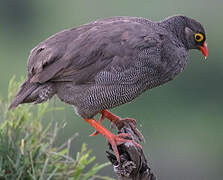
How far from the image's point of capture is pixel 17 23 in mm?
28547

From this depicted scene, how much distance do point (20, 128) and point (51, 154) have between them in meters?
0.52

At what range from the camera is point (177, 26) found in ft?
22.9

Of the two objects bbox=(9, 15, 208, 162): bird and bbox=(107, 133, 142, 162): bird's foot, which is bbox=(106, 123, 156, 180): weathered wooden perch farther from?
bbox=(9, 15, 208, 162): bird

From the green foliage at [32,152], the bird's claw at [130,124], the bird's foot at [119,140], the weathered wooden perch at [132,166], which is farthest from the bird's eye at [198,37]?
the green foliage at [32,152]

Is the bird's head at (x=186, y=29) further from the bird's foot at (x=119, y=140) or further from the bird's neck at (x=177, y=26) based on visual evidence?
the bird's foot at (x=119, y=140)

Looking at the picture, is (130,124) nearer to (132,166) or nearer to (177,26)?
(132,166)

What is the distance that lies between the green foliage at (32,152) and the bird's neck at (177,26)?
1.85 metres

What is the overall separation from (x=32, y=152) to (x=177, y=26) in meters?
2.46

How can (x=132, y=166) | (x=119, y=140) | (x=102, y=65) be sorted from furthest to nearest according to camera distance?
(x=102, y=65) → (x=119, y=140) → (x=132, y=166)

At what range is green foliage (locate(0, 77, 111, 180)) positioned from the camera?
632 centimetres

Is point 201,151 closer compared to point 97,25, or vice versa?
point 97,25

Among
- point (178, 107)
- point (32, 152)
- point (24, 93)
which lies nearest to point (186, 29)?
point (24, 93)

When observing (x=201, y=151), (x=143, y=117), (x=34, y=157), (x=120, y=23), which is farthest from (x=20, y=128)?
(x=201, y=151)

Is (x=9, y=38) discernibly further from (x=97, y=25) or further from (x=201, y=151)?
(x=97, y=25)
